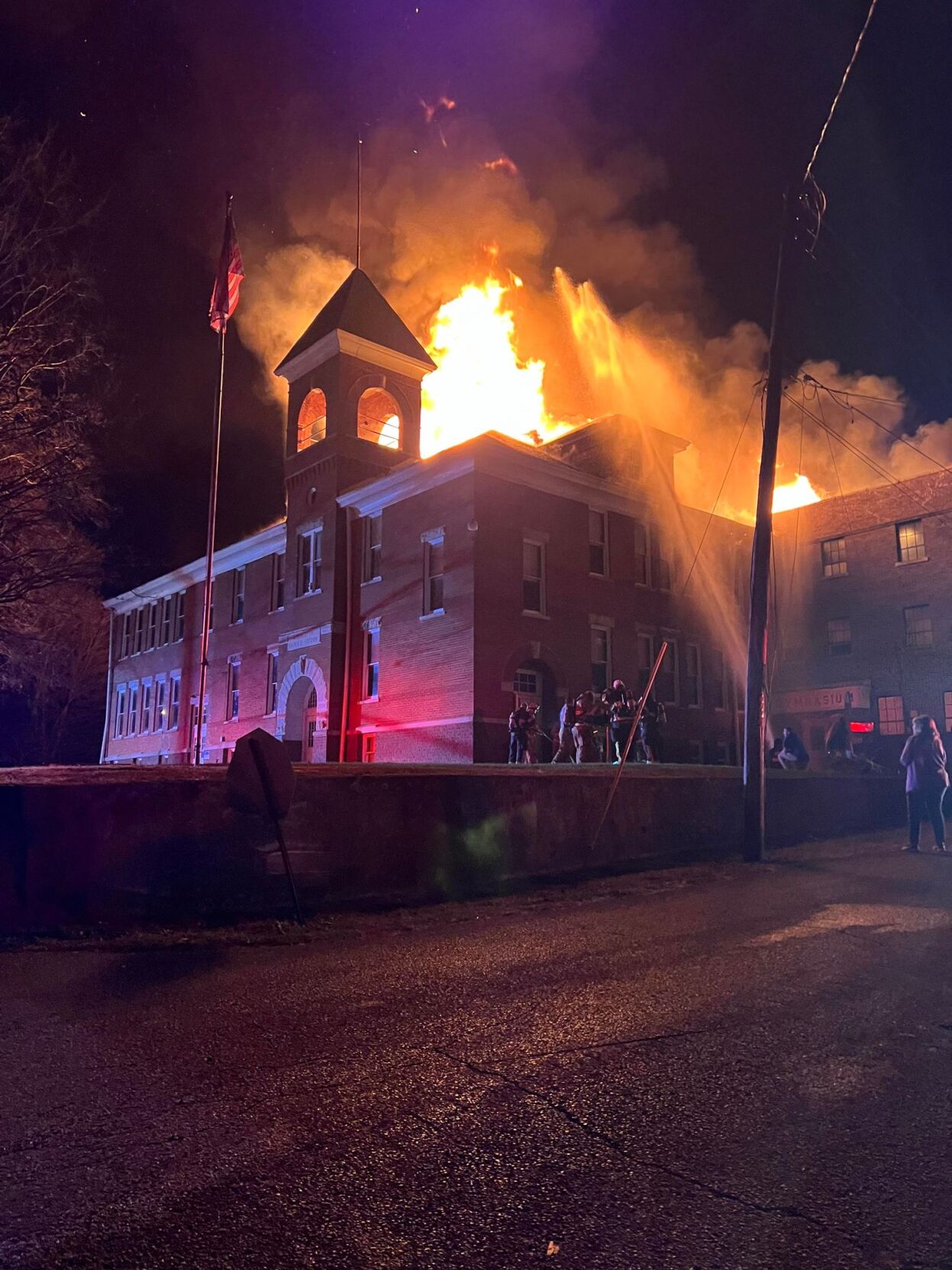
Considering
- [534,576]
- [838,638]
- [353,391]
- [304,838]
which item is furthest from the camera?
[838,638]

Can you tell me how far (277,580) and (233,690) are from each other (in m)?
5.00

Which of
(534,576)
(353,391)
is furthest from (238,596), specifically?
(534,576)

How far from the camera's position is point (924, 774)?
13.0 metres

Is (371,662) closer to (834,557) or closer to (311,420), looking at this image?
(311,420)

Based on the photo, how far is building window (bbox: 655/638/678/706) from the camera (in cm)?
2939

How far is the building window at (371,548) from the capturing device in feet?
91.0

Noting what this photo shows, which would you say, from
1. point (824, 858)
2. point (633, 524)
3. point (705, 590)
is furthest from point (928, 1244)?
point (705, 590)

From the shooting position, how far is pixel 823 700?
35.4 metres

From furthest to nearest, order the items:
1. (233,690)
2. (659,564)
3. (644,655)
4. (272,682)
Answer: (233,690)
(272,682)
(659,564)
(644,655)

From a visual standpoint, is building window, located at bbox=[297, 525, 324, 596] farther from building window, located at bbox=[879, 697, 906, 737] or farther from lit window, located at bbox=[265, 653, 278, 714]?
building window, located at bbox=[879, 697, 906, 737]

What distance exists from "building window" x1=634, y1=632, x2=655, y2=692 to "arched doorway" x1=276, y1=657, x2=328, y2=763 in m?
10.1

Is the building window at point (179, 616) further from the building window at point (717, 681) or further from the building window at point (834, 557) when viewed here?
the building window at point (834, 557)

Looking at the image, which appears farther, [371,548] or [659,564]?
[659,564]

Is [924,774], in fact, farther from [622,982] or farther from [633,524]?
[633,524]
